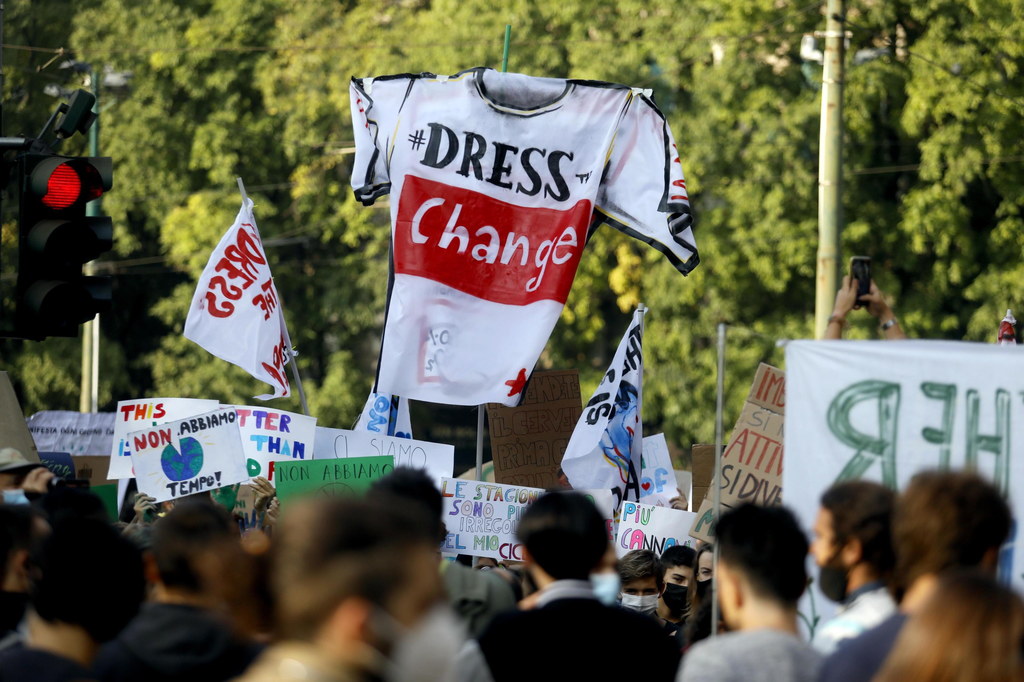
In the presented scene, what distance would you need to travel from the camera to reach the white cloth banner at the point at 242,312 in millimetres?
11141

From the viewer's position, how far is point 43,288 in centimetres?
819

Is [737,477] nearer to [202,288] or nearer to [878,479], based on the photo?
[878,479]

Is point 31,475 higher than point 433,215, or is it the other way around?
point 433,215

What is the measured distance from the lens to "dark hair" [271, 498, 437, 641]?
2537mm

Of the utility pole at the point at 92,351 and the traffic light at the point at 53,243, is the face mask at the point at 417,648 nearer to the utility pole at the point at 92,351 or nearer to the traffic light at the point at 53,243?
the traffic light at the point at 53,243

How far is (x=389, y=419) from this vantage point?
11.8 meters

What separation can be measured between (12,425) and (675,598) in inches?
153

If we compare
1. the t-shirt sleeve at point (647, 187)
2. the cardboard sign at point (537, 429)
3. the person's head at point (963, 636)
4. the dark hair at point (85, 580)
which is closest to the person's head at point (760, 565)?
the person's head at point (963, 636)

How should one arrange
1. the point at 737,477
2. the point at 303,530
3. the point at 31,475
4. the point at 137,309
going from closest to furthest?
1. the point at 303,530
2. the point at 31,475
3. the point at 737,477
4. the point at 137,309

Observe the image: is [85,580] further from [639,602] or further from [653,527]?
[653,527]

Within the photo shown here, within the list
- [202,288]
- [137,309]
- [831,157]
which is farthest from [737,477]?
[137,309]

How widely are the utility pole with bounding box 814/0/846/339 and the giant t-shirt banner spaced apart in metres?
6.20

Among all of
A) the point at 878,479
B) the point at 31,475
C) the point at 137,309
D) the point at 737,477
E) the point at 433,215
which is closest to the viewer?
the point at 878,479

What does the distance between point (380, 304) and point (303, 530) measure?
29723 millimetres
